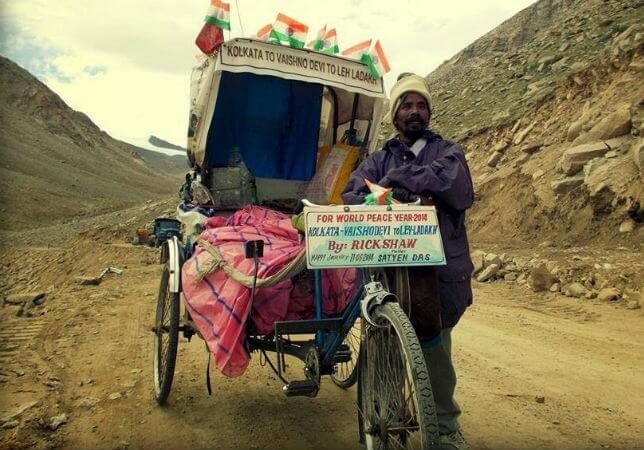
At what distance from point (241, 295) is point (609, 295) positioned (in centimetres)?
545

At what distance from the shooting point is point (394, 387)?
247 cm

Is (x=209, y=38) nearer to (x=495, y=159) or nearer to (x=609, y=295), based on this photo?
(x=609, y=295)

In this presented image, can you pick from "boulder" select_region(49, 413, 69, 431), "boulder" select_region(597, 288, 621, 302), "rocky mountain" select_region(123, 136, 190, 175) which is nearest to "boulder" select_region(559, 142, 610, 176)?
"boulder" select_region(597, 288, 621, 302)

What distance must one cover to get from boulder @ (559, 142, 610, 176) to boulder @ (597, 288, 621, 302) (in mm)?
3586

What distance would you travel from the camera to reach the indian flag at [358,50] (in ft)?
14.7

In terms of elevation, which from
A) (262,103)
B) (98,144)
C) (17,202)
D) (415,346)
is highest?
(98,144)

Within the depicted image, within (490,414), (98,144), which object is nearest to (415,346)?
(490,414)

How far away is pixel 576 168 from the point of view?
994 centimetres

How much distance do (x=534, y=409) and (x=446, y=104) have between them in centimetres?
1895

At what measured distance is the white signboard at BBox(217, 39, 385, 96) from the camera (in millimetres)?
4008

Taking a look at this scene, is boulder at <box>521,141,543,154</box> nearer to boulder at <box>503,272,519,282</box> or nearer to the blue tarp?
boulder at <box>503,272,519,282</box>

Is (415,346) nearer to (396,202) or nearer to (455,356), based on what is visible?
(396,202)

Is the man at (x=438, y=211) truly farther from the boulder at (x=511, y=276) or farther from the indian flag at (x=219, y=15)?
the boulder at (x=511, y=276)

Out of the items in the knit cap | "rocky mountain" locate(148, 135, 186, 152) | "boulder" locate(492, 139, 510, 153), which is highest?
"rocky mountain" locate(148, 135, 186, 152)
